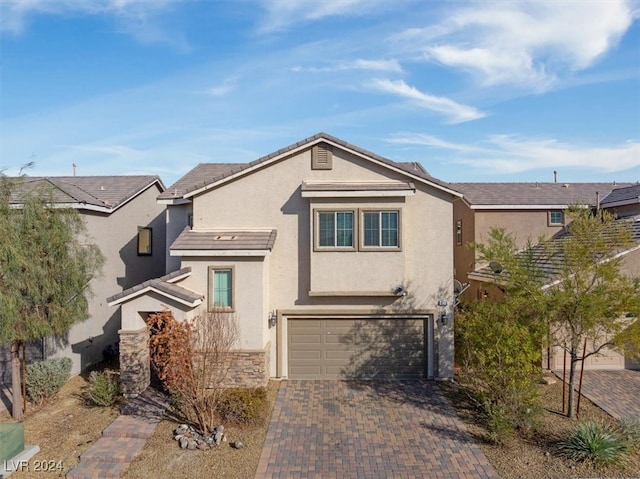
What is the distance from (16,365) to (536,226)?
23.7 meters

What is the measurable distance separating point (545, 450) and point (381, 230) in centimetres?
757

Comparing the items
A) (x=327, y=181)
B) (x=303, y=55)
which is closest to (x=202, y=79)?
(x=303, y=55)

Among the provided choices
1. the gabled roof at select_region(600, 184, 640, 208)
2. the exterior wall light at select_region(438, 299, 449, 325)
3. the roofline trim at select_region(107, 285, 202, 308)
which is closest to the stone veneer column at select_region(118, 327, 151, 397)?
the roofline trim at select_region(107, 285, 202, 308)

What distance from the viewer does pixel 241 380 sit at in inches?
515

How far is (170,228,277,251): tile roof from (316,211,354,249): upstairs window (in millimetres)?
1671

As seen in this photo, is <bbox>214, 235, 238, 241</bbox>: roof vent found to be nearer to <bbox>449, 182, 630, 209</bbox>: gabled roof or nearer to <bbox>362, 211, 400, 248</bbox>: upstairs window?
<bbox>362, 211, 400, 248</bbox>: upstairs window

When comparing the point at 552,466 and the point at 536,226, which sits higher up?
the point at 536,226

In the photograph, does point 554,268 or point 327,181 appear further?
point 327,181

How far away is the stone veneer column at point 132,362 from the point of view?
12.2 m

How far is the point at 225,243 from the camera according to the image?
13.4 metres

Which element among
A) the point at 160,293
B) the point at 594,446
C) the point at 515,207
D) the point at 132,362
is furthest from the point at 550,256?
the point at 132,362

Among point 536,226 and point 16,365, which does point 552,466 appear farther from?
point 536,226

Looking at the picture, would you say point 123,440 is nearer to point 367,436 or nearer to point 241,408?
point 241,408

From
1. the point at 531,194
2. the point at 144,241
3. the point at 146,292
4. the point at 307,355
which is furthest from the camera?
the point at 531,194
